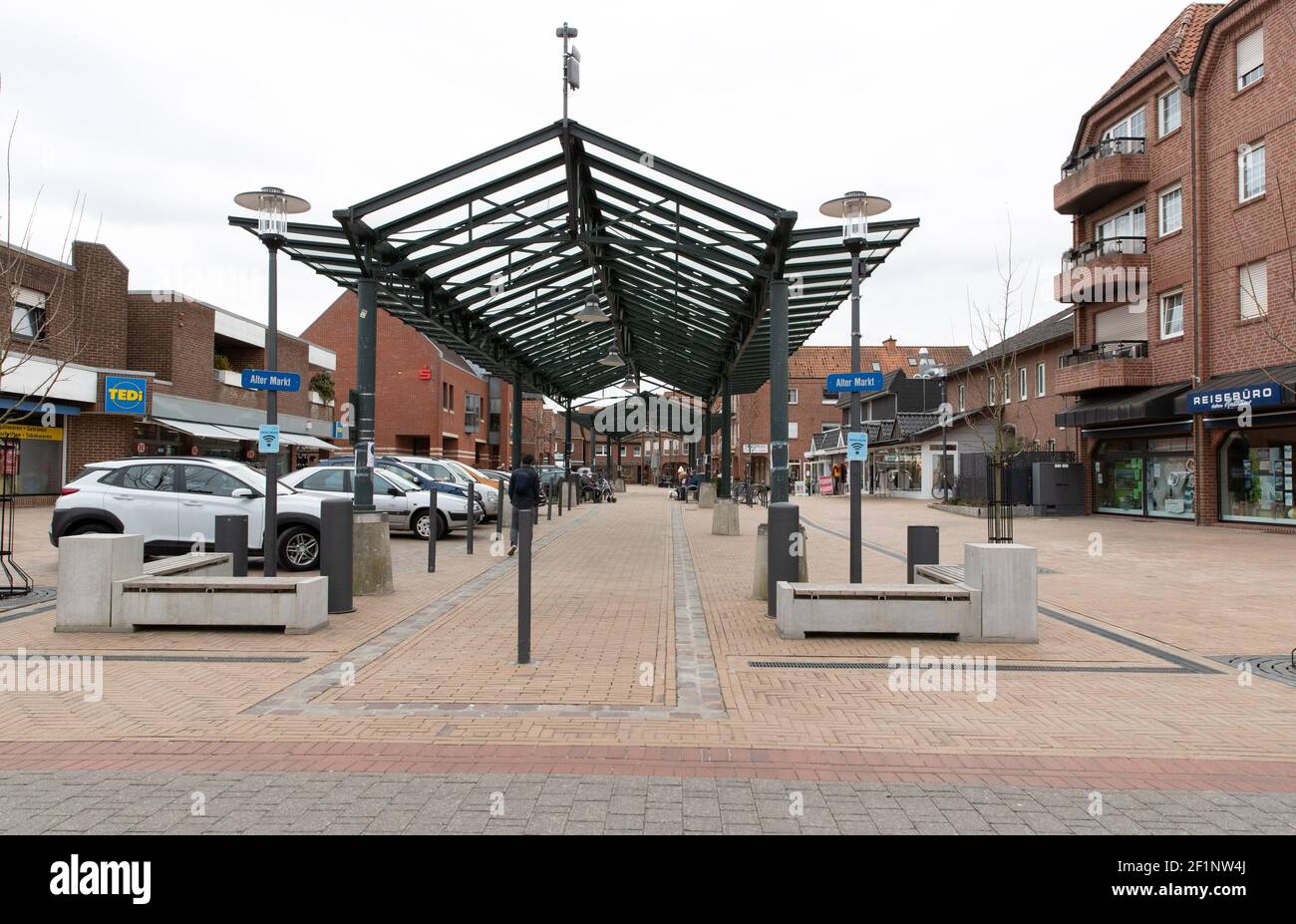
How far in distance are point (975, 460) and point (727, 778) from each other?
33.2m

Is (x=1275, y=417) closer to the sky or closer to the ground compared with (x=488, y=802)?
closer to the sky

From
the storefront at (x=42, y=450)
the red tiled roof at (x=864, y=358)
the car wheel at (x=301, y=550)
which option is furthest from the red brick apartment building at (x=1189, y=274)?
the red tiled roof at (x=864, y=358)

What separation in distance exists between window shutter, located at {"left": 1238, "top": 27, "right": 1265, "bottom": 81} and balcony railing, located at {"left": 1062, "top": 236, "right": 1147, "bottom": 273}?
16.7ft

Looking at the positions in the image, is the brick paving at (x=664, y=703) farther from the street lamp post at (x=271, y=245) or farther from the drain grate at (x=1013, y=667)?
the street lamp post at (x=271, y=245)

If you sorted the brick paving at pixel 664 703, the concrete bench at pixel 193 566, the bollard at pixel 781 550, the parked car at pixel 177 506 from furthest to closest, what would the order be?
the parked car at pixel 177 506 < the bollard at pixel 781 550 < the concrete bench at pixel 193 566 < the brick paving at pixel 664 703

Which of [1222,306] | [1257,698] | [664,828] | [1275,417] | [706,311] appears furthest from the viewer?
[1222,306]

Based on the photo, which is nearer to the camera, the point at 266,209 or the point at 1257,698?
the point at 1257,698

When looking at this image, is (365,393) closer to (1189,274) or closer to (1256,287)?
(1256,287)

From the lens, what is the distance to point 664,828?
3748mm

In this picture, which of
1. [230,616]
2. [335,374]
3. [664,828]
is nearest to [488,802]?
[664,828]

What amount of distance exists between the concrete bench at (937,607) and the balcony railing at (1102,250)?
21.5 meters

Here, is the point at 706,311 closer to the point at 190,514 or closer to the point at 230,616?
the point at 190,514

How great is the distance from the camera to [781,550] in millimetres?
8883

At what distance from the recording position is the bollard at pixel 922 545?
941cm
